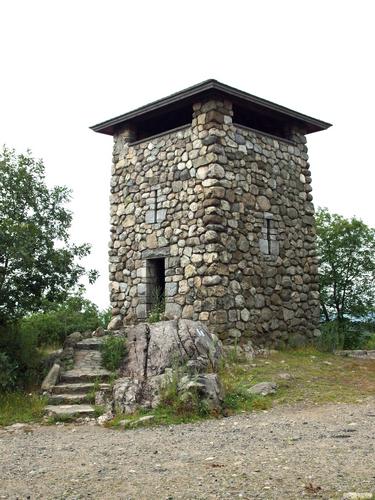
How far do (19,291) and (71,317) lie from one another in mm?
3993

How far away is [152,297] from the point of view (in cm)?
1367

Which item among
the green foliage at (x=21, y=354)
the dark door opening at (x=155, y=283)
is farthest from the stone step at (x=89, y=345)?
the dark door opening at (x=155, y=283)

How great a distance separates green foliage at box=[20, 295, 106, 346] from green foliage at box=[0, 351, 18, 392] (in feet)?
4.60

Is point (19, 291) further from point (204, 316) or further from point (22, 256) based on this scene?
point (204, 316)

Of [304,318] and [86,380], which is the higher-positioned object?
[304,318]

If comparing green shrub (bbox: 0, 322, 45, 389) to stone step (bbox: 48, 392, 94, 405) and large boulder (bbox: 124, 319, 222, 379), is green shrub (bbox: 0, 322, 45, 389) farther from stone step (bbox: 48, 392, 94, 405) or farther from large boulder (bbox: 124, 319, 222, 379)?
large boulder (bbox: 124, 319, 222, 379)

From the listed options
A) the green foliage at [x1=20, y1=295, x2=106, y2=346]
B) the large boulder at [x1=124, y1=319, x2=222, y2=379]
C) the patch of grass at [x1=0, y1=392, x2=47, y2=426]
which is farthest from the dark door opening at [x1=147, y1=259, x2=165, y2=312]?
the patch of grass at [x1=0, y1=392, x2=47, y2=426]

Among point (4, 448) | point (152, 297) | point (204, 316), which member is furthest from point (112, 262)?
point (4, 448)

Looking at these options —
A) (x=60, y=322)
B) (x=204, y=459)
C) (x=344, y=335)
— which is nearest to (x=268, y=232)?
(x=344, y=335)

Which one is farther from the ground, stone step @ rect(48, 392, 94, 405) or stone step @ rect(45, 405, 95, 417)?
stone step @ rect(48, 392, 94, 405)

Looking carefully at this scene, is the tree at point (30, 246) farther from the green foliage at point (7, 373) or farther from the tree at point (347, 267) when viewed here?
the tree at point (347, 267)

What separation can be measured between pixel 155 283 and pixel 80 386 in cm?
426

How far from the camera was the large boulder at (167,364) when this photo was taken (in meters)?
8.80

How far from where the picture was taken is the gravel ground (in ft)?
16.3
